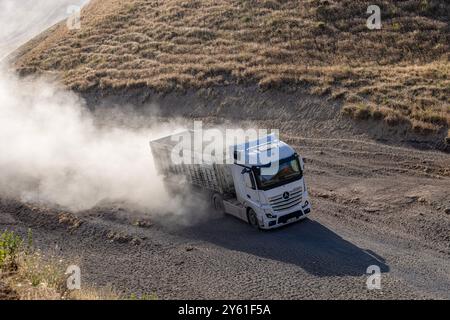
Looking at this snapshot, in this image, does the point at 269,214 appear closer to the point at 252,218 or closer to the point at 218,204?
the point at 252,218

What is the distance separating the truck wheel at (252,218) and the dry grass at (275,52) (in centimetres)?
1224

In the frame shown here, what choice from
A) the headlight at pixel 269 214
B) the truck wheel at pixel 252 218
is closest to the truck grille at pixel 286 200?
the headlight at pixel 269 214

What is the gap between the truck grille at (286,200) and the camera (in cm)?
2030

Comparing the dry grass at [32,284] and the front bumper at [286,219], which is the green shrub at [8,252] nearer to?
the dry grass at [32,284]

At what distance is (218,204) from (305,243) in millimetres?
4114

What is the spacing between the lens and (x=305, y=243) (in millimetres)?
19719

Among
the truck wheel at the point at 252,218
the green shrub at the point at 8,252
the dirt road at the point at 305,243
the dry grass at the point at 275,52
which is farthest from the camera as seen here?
the dry grass at the point at 275,52

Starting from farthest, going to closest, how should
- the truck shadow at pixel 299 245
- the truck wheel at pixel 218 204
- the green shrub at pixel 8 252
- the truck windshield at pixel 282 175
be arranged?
the truck wheel at pixel 218 204 → the truck windshield at pixel 282 175 → the truck shadow at pixel 299 245 → the green shrub at pixel 8 252

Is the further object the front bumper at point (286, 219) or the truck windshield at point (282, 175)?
the front bumper at point (286, 219)

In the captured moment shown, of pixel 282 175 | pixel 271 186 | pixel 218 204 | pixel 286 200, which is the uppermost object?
pixel 282 175

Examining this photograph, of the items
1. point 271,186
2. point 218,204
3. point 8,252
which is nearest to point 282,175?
point 271,186

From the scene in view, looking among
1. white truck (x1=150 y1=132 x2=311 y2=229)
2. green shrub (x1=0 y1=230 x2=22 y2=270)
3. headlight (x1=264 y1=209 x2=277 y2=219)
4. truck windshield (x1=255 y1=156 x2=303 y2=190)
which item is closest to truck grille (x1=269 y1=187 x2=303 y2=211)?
white truck (x1=150 y1=132 x2=311 y2=229)

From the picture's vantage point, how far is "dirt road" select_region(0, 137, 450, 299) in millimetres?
16938
